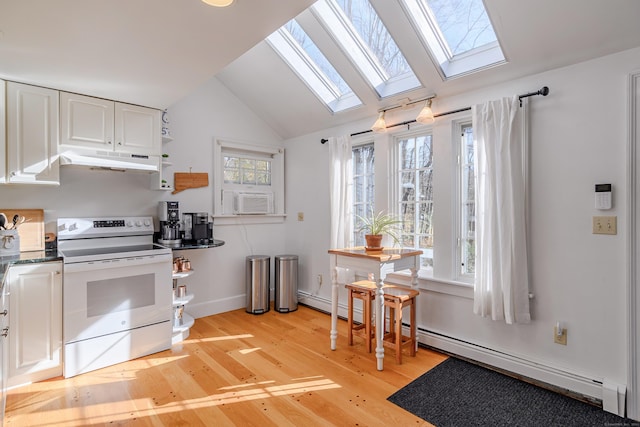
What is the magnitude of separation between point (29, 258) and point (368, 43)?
3.13m

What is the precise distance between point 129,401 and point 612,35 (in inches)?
146

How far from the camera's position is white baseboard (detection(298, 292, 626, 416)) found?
196 cm

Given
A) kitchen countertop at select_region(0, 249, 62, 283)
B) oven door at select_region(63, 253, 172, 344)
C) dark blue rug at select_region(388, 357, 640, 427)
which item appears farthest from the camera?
oven door at select_region(63, 253, 172, 344)

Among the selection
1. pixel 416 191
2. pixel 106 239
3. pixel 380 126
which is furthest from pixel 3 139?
pixel 416 191

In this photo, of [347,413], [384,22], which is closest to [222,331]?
[347,413]

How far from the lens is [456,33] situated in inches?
98.0

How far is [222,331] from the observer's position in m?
3.29

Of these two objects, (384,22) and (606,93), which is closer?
(606,93)

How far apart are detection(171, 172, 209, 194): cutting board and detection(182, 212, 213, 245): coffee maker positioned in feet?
1.06

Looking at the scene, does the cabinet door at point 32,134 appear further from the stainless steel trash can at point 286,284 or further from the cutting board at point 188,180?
the stainless steel trash can at point 286,284

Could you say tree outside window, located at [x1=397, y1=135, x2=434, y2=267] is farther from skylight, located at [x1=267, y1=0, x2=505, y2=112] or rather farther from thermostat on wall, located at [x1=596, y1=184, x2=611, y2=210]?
thermostat on wall, located at [x1=596, y1=184, x2=611, y2=210]

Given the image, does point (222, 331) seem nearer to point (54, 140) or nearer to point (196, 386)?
point (196, 386)

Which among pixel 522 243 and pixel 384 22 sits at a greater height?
pixel 384 22

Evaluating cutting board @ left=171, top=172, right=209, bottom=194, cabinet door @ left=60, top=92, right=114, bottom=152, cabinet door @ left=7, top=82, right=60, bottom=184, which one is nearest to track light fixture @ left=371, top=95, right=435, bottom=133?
cutting board @ left=171, top=172, right=209, bottom=194
